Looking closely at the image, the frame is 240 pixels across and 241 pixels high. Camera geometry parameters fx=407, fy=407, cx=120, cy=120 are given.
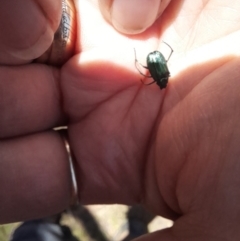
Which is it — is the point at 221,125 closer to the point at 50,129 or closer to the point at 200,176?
the point at 200,176

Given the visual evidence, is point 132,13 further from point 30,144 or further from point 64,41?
point 30,144

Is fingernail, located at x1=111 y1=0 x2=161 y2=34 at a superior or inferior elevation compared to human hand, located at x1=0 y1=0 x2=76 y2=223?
superior

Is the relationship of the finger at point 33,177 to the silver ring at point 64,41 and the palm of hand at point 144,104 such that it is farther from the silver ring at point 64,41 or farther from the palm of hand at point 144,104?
the silver ring at point 64,41

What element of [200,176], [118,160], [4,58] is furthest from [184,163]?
[4,58]

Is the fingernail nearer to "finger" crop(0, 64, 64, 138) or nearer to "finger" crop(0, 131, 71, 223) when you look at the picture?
"finger" crop(0, 64, 64, 138)

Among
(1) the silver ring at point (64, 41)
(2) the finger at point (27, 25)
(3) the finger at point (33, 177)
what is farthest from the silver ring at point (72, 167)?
(2) the finger at point (27, 25)

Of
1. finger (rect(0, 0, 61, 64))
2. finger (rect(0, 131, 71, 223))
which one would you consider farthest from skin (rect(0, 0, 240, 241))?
finger (rect(0, 0, 61, 64))

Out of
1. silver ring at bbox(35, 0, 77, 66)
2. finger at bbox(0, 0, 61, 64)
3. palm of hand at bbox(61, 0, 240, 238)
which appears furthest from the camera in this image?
silver ring at bbox(35, 0, 77, 66)
